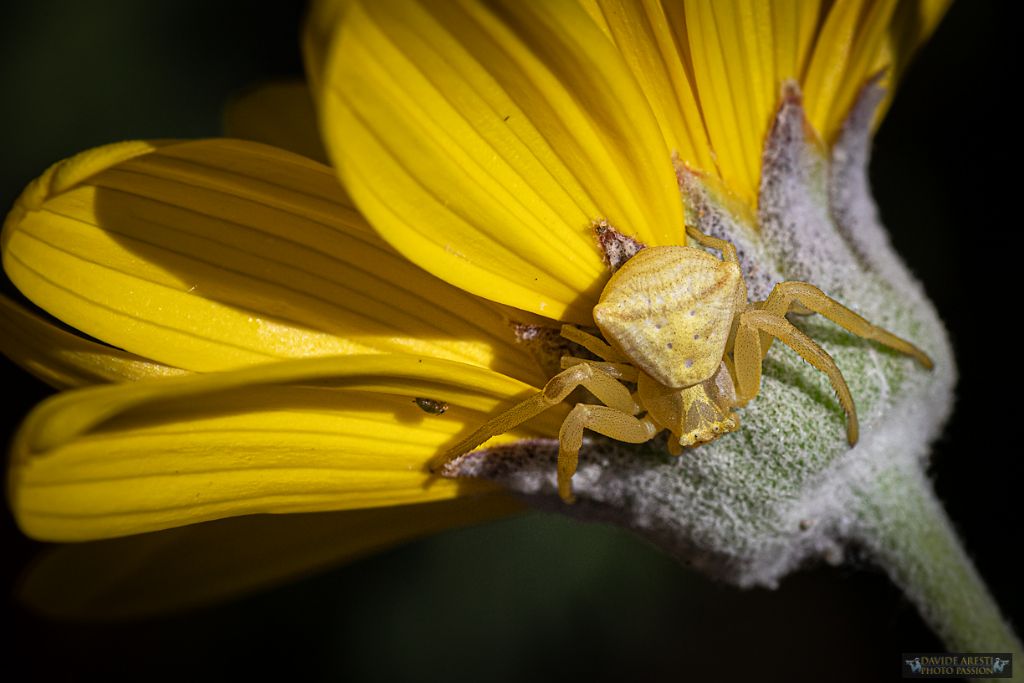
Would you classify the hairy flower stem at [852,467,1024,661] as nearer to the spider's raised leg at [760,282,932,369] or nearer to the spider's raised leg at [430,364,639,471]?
the spider's raised leg at [760,282,932,369]

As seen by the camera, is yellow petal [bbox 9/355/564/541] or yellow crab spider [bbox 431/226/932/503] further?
yellow crab spider [bbox 431/226/932/503]

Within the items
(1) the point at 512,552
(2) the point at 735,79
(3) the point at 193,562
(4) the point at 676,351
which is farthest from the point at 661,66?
(1) the point at 512,552

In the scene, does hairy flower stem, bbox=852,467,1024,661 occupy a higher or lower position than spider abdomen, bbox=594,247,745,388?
lower

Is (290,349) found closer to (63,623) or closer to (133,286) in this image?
(133,286)

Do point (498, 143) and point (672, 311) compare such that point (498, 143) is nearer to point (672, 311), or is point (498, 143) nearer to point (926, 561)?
point (672, 311)

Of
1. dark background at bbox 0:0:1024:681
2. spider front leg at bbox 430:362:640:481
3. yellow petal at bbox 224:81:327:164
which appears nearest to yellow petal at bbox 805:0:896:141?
spider front leg at bbox 430:362:640:481

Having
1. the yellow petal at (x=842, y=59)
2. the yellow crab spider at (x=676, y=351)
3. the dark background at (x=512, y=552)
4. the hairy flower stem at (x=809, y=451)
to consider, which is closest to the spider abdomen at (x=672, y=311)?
the yellow crab spider at (x=676, y=351)

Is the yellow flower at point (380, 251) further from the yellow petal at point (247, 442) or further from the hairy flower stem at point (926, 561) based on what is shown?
the hairy flower stem at point (926, 561)

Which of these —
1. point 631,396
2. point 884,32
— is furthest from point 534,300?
point 884,32
